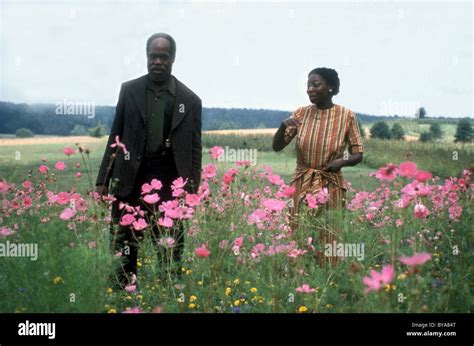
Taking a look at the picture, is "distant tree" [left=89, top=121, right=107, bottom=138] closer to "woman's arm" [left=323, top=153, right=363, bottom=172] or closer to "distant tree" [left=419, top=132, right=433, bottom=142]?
"woman's arm" [left=323, top=153, right=363, bottom=172]

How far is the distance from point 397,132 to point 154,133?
2.84m

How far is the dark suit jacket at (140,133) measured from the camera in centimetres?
428

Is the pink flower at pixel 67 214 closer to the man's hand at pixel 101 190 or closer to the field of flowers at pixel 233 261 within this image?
the field of flowers at pixel 233 261

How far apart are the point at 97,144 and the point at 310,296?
2351mm

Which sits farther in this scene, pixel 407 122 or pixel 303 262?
pixel 407 122

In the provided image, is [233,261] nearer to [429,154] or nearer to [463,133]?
[429,154]

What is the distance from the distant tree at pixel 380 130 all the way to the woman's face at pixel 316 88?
6.54 ft

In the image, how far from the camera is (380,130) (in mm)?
6492

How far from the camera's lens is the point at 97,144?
5.25 meters

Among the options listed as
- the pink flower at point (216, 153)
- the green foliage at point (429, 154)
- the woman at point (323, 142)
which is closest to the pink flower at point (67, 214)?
the pink flower at point (216, 153)
